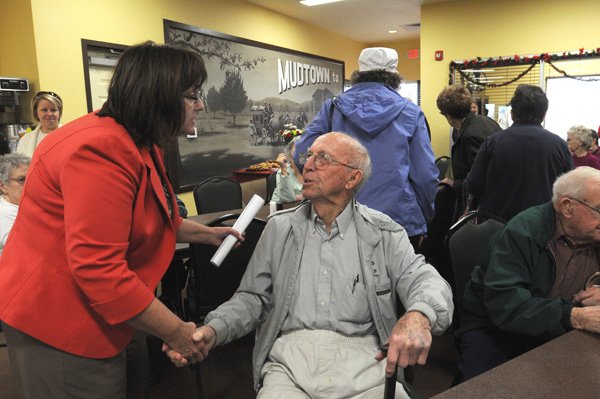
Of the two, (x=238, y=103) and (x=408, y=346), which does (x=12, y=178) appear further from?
(x=238, y=103)

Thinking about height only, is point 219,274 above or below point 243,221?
below

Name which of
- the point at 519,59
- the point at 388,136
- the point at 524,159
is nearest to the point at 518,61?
the point at 519,59

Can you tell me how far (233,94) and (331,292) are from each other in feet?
17.0

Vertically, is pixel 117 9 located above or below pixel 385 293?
above

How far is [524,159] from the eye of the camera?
2828mm

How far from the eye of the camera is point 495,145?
9.56 ft

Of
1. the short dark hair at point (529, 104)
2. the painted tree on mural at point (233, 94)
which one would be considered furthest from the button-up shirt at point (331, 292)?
the painted tree on mural at point (233, 94)

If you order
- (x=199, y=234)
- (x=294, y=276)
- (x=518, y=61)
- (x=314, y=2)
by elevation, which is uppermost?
(x=314, y=2)

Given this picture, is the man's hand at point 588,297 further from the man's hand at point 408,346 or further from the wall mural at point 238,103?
the wall mural at point 238,103

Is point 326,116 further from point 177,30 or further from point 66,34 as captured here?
point 177,30

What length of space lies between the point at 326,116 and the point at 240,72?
4339 millimetres

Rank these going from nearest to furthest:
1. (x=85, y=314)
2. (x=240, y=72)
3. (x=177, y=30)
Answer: (x=85, y=314) < (x=177, y=30) < (x=240, y=72)

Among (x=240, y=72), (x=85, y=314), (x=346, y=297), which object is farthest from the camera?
(x=240, y=72)

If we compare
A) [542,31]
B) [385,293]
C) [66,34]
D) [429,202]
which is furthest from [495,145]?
[542,31]
